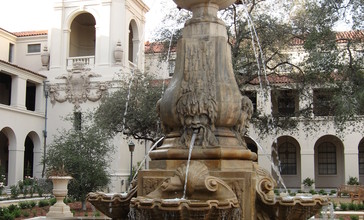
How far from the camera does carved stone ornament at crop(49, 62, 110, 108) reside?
2942 cm

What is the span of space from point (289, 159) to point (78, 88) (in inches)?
621

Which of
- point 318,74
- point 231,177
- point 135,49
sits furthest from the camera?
point 135,49

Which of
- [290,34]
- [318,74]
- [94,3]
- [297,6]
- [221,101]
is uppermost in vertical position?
[94,3]

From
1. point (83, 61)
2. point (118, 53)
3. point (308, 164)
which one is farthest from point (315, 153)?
point (83, 61)

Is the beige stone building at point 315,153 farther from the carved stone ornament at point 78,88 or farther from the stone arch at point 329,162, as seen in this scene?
the carved stone ornament at point 78,88

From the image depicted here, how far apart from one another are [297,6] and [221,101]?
46.0 ft

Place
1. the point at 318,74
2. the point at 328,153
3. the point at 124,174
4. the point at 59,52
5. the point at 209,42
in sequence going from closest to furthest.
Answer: the point at 209,42, the point at 318,74, the point at 124,174, the point at 59,52, the point at 328,153

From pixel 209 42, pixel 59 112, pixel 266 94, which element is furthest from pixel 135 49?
pixel 209 42

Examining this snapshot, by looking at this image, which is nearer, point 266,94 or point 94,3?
point 266,94

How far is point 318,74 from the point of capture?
1773 cm

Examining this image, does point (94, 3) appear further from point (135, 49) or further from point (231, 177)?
point (231, 177)

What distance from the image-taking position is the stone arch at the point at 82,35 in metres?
32.8

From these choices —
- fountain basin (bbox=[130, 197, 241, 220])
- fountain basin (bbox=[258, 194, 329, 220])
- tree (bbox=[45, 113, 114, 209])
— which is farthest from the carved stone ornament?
fountain basin (bbox=[130, 197, 241, 220])

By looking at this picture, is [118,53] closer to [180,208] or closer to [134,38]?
[134,38]
